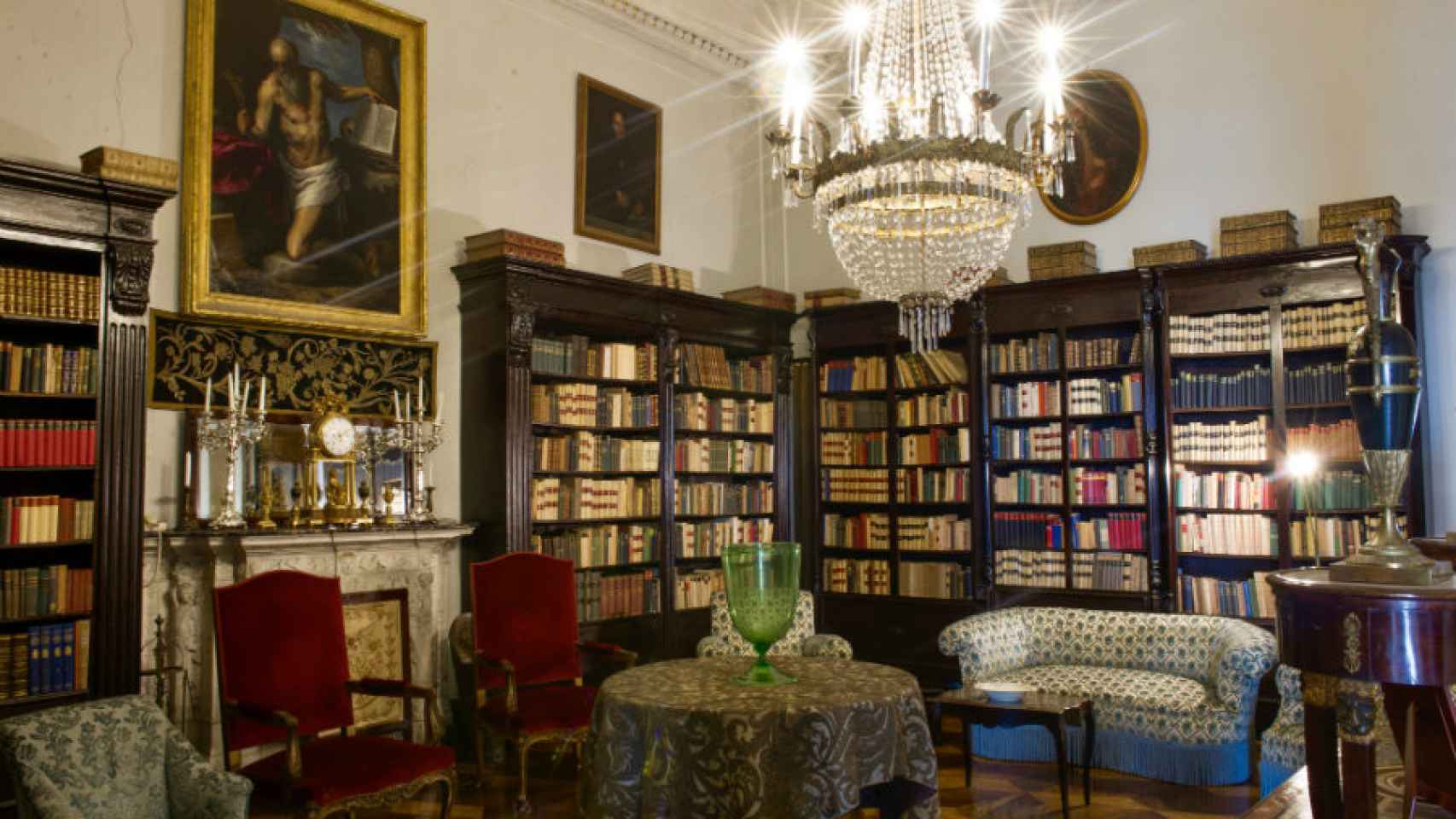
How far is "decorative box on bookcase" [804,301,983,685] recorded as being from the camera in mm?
7047

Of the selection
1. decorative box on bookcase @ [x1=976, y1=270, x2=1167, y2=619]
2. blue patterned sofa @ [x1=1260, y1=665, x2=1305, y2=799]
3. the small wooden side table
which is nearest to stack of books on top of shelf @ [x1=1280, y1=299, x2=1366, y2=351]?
decorative box on bookcase @ [x1=976, y1=270, x2=1167, y2=619]

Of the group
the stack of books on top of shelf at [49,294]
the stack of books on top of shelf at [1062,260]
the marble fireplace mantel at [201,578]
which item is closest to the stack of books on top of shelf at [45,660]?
the marble fireplace mantel at [201,578]

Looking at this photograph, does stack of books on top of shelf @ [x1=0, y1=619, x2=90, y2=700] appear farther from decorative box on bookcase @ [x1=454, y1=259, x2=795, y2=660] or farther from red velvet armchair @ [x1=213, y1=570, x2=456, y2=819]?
decorative box on bookcase @ [x1=454, y1=259, x2=795, y2=660]

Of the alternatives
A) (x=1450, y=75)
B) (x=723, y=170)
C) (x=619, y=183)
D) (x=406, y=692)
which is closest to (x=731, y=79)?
(x=723, y=170)

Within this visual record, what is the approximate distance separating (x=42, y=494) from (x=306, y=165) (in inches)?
76.6

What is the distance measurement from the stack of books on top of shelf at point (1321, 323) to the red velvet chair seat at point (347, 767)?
16.0ft

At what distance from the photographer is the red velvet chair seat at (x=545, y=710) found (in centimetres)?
456

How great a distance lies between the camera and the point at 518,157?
253 inches

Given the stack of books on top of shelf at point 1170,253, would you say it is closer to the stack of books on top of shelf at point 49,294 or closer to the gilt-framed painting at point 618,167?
the gilt-framed painting at point 618,167

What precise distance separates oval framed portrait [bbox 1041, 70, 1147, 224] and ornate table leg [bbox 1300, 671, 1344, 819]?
463cm

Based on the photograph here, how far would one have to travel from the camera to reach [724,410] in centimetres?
723

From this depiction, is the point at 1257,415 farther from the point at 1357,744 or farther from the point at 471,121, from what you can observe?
the point at 471,121

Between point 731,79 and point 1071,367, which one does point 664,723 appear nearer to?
point 1071,367

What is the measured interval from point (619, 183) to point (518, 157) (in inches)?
31.9
